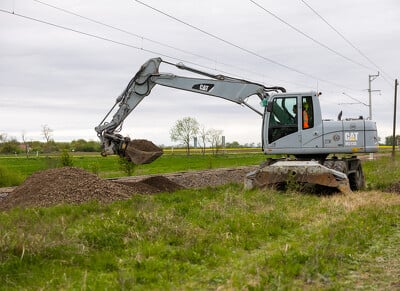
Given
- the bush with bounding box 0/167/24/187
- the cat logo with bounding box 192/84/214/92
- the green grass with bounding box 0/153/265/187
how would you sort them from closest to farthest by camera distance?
the cat logo with bounding box 192/84/214/92 → the bush with bounding box 0/167/24/187 → the green grass with bounding box 0/153/265/187

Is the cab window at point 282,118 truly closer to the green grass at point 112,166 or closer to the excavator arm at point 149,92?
the excavator arm at point 149,92

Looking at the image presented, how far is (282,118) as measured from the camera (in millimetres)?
16141

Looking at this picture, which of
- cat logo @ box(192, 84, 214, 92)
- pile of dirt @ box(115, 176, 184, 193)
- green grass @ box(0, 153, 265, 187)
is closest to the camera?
pile of dirt @ box(115, 176, 184, 193)

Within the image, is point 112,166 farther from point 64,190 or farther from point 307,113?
point 64,190

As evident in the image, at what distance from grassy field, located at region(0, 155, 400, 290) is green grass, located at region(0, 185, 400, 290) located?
0.01 m

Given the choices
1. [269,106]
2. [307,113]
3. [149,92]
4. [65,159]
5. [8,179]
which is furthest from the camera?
[65,159]

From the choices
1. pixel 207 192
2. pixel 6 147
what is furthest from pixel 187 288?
pixel 6 147

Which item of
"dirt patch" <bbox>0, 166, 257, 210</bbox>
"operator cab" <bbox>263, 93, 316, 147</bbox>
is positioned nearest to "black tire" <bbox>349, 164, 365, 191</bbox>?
"operator cab" <bbox>263, 93, 316, 147</bbox>

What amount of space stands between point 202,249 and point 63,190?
7.27 metres

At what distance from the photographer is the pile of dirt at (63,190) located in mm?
13320

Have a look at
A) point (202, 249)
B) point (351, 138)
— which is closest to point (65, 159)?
point (351, 138)

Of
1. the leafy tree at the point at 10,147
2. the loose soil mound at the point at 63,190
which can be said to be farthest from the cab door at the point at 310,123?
the leafy tree at the point at 10,147

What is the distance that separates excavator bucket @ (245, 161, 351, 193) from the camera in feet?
46.9

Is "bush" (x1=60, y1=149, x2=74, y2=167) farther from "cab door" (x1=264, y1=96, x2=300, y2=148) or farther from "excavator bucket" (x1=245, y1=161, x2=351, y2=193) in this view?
"excavator bucket" (x1=245, y1=161, x2=351, y2=193)
